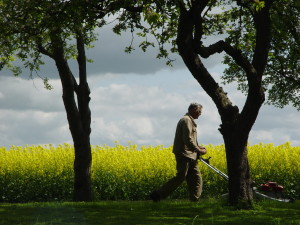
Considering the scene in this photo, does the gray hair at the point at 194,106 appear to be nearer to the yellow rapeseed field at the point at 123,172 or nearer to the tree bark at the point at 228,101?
the tree bark at the point at 228,101

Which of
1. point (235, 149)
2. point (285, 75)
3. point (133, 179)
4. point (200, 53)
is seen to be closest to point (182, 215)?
point (235, 149)

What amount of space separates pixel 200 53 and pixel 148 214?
3.78 metres

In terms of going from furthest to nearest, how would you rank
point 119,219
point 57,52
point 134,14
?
1. point 57,52
2. point 134,14
3. point 119,219

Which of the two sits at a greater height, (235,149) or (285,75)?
(285,75)

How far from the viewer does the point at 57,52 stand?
1670 cm

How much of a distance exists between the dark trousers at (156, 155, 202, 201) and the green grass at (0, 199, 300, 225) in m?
0.61

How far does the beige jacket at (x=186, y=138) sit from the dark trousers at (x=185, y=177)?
0.52 feet

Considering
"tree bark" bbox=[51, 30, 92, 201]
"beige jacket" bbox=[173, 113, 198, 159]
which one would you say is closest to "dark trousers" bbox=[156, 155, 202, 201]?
"beige jacket" bbox=[173, 113, 198, 159]

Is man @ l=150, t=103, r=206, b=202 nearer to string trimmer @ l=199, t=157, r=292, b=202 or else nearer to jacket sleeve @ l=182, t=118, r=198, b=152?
jacket sleeve @ l=182, t=118, r=198, b=152

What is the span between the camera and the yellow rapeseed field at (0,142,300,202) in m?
18.9

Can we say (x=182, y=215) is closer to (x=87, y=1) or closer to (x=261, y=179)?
(x=87, y=1)

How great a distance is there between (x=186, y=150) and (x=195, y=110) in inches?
40.0

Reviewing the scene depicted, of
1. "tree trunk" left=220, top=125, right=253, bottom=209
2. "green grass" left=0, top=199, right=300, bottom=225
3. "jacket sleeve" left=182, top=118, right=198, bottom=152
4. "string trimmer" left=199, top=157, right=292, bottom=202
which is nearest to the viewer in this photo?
"green grass" left=0, top=199, right=300, bottom=225

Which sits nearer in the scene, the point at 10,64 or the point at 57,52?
the point at 57,52
